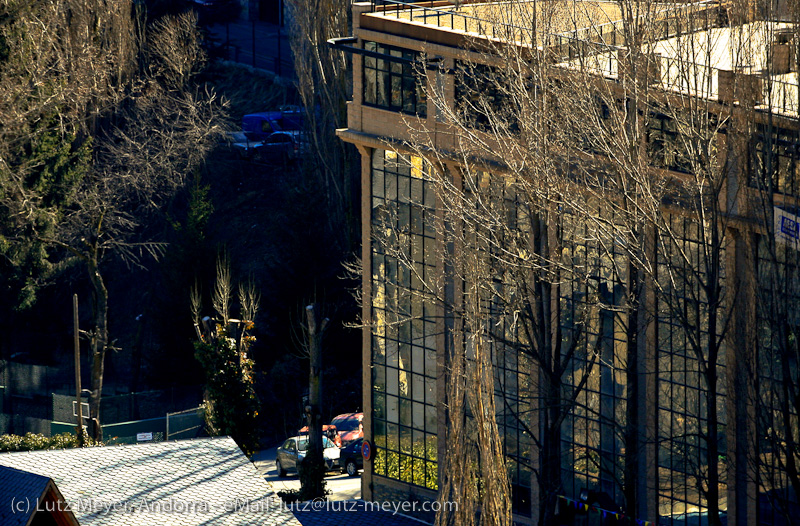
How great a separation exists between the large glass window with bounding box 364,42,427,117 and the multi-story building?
0.15 feet

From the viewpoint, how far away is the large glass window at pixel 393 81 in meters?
25.5

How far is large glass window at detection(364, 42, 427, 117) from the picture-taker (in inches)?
1005

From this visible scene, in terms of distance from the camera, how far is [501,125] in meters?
21.4

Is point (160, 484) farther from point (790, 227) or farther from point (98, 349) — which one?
point (98, 349)

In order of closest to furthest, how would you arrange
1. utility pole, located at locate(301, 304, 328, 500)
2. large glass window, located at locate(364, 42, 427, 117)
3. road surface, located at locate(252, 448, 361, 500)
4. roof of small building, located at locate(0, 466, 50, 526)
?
roof of small building, located at locate(0, 466, 50, 526) → large glass window, located at locate(364, 42, 427, 117) → utility pole, located at locate(301, 304, 328, 500) → road surface, located at locate(252, 448, 361, 500)

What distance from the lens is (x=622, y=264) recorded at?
22938 mm

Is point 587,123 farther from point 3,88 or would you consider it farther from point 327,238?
point 3,88

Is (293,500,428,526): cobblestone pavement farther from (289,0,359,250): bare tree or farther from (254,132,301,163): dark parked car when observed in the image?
(254,132,301,163): dark parked car

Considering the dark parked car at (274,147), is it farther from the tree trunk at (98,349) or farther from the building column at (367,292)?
the building column at (367,292)

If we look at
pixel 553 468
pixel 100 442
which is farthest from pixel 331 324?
pixel 553 468

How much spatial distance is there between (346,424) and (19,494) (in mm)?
19927

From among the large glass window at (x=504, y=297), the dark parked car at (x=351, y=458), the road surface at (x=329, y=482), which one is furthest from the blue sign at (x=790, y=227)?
the dark parked car at (x=351, y=458)

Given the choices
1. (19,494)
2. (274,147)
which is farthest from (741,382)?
(274,147)

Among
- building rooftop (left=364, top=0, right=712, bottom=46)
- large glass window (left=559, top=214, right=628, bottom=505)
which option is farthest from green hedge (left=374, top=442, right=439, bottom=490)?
building rooftop (left=364, top=0, right=712, bottom=46)
